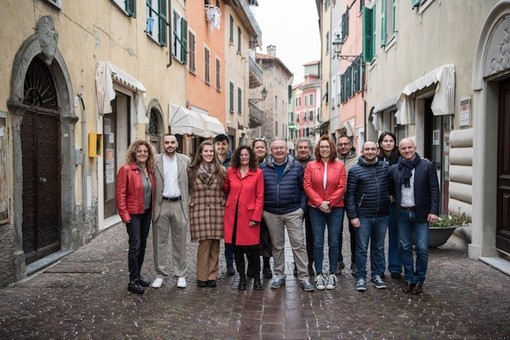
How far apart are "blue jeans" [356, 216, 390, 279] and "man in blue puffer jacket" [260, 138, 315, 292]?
61 centimetres

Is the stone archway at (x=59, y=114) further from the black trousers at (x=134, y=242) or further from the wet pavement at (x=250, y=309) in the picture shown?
the black trousers at (x=134, y=242)

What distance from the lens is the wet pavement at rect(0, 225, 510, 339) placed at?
4.50 m

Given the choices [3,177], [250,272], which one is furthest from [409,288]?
[3,177]

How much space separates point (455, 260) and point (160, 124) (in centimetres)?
924

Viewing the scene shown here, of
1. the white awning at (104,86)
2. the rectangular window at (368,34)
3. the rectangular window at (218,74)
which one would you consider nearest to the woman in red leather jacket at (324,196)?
the white awning at (104,86)

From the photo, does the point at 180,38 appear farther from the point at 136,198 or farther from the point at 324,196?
the point at 324,196

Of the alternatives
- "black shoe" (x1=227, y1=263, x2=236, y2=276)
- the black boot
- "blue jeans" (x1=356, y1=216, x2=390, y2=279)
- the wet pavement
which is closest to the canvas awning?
the wet pavement

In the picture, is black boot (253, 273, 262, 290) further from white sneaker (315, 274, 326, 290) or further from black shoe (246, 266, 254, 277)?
white sneaker (315, 274, 326, 290)

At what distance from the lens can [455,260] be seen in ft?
23.6

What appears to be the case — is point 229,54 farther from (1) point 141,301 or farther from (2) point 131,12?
(1) point 141,301

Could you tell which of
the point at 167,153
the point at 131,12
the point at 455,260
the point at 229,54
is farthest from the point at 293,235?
the point at 229,54

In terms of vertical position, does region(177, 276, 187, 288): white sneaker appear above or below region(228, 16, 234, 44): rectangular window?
below

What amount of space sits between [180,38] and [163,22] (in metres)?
2.09

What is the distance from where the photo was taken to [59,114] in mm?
7758
